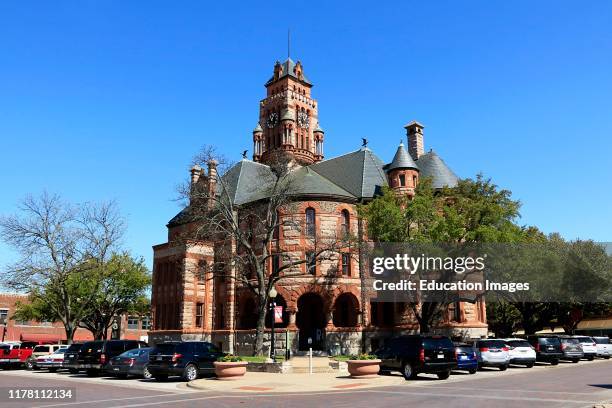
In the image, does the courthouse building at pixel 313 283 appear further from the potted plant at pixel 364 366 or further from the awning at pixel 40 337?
the awning at pixel 40 337

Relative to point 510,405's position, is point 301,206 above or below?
above

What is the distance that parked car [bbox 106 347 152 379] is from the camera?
25.0 metres

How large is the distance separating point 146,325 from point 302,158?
1781 inches

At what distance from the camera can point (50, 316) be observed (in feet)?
201

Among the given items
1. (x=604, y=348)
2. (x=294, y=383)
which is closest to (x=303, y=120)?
(x=604, y=348)

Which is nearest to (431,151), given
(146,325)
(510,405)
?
(510,405)

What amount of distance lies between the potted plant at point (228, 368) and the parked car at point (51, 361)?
42.7 ft

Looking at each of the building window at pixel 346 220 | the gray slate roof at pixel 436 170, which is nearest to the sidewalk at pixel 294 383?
the building window at pixel 346 220

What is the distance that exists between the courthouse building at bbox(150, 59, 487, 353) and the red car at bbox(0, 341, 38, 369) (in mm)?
12375

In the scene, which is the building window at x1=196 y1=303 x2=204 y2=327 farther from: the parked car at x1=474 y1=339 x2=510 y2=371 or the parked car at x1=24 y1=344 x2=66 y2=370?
the parked car at x1=474 y1=339 x2=510 y2=371

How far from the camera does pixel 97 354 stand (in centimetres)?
2806

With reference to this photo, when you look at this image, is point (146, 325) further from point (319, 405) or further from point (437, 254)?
point (319, 405)

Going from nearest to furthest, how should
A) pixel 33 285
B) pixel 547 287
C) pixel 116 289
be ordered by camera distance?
pixel 33 285 → pixel 547 287 → pixel 116 289

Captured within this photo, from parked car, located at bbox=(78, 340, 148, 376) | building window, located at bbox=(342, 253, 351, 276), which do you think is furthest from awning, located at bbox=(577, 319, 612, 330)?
parked car, located at bbox=(78, 340, 148, 376)
